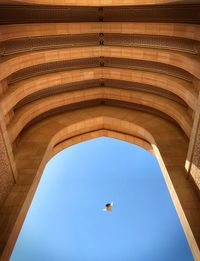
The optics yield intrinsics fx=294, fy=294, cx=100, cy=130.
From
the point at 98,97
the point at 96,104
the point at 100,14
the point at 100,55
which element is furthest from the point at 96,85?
the point at 100,14

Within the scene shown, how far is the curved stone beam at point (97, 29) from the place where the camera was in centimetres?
1341

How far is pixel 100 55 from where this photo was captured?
1792 cm

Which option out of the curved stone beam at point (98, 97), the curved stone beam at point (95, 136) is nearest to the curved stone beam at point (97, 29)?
the curved stone beam at point (98, 97)

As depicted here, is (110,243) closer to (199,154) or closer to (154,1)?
(199,154)

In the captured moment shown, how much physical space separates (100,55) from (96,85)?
286 cm

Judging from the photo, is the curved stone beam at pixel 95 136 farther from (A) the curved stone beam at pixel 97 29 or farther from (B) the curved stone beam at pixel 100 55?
(A) the curved stone beam at pixel 97 29

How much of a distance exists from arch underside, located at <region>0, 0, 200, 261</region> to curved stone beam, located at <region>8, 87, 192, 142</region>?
7 cm

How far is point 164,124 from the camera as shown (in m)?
17.7

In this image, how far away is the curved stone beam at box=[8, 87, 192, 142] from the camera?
15593mm

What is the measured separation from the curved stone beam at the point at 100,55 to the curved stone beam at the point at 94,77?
1016 millimetres

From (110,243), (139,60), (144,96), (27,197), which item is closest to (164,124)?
(144,96)

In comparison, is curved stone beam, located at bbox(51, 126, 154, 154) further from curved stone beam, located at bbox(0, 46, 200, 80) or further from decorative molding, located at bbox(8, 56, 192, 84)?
curved stone beam, located at bbox(0, 46, 200, 80)

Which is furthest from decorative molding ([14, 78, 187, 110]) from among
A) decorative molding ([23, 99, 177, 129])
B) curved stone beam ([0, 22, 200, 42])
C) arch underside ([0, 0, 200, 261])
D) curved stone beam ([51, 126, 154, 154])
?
curved stone beam ([0, 22, 200, 42])

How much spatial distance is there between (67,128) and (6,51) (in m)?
5.86
